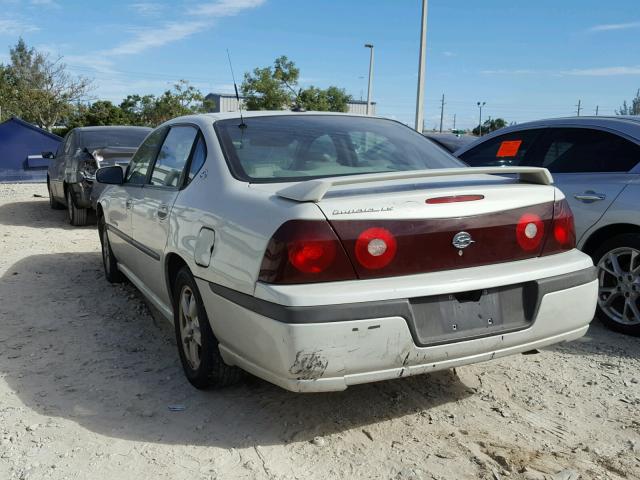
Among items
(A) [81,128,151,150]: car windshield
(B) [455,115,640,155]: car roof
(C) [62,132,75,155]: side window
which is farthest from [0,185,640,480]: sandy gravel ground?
(C) [62,132,75,155]: side window

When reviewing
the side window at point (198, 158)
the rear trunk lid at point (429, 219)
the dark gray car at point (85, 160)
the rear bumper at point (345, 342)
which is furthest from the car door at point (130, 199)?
the dark gray car at point (85, 160)

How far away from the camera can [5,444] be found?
294 centimetres

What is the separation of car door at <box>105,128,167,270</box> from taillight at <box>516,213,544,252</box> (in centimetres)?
257

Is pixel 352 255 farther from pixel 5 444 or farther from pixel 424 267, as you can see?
pixel 5 444

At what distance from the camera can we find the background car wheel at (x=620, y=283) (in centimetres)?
434

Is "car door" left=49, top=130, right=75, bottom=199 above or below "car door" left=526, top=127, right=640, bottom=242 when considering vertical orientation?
below

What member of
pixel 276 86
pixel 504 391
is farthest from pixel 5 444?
pixel 276 86

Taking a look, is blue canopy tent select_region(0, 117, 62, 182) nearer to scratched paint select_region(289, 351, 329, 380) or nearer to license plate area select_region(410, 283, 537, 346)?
scratched paint select_region(289, 351, 329, 380)

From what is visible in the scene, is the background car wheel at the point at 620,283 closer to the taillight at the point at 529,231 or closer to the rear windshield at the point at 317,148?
the rear windshield at the point at 317,148

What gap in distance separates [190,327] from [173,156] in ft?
4.00

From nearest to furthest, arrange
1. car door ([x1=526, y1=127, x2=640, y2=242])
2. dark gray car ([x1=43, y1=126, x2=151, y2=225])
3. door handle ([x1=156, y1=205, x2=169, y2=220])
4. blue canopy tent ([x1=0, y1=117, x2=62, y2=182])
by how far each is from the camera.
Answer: door handle ([x1=156, y1=205, x2=169, y2=220]), car door ([x1=526, y1=127, x2=640, y2=242]), dark gray car ([x1=43, y1=126, x2=151, y2=225]), blue canopy tent ([x1=0, y1=117, x2=62, y2=182])

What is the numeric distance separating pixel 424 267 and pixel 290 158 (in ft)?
3.73

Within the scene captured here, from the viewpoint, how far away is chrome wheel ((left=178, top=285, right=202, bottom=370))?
3414mm

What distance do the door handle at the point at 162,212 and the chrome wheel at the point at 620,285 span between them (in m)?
3.08
